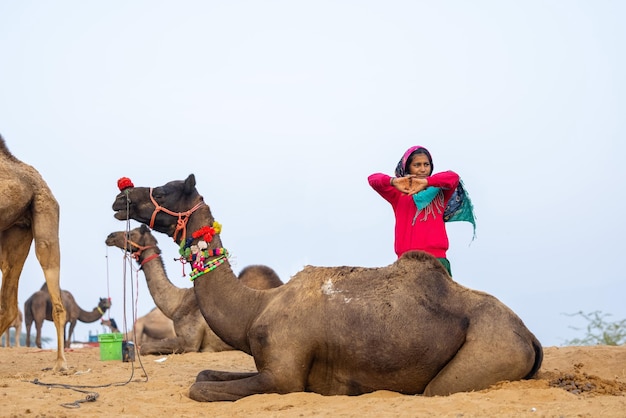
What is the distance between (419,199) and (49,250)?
4.82 m

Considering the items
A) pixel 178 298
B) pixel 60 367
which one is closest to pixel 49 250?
pixel 60 367

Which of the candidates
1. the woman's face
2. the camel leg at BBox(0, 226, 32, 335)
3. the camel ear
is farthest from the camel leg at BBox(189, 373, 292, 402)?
the camel leg at BBox(0, 226, 32, 335)

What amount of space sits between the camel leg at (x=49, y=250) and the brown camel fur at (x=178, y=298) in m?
2.42

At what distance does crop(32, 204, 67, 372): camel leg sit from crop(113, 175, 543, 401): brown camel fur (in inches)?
141

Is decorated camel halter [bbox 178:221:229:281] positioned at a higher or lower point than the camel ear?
lower

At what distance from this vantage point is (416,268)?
6352mm

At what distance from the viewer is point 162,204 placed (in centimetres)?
714

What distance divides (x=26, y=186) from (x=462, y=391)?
569 centimetres

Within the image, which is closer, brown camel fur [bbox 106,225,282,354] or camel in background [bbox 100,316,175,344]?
brown camel fur [bbox 106,225,282,354]

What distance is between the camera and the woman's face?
276 inches

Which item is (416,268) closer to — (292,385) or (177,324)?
(292,385)

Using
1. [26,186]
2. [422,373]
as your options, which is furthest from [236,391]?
[26,186]

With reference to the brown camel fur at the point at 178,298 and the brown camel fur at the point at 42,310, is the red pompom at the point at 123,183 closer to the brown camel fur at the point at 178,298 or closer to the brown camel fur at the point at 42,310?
the brown camel fur at the point at 178,298

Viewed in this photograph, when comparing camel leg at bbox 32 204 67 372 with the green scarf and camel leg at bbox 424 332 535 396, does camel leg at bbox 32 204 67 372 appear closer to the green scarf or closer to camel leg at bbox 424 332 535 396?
the green scarf
